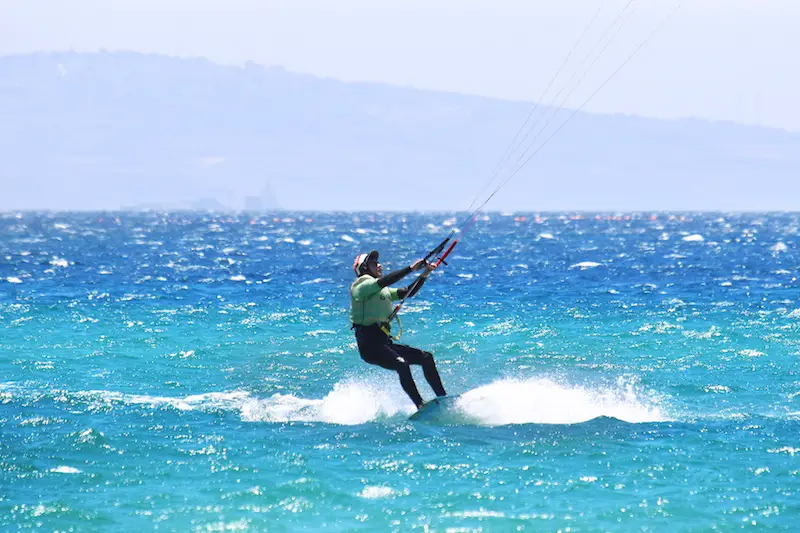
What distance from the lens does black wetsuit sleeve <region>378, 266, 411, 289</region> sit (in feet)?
41.2

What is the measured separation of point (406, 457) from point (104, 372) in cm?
845

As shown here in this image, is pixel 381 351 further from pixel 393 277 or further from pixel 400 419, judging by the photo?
pixel 393 277

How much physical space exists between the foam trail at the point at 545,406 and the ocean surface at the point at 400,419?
0.14ft

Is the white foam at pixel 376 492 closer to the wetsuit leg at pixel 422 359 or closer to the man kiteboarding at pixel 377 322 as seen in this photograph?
the man kiteboarding at pixel 377 322

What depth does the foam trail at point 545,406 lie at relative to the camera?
13.9 meters

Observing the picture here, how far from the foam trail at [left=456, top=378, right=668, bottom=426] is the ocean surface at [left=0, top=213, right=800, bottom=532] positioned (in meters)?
0.04

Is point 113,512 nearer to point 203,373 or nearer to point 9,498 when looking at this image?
point 9,498

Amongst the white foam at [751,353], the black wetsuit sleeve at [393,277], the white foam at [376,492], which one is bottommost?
the white foam at [751,353]

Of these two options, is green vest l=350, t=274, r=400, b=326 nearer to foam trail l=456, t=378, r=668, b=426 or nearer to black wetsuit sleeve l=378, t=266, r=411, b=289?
black wetsuit sleeve l=378, t=266, r=411, b=289

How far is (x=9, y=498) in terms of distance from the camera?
1048 centimetres

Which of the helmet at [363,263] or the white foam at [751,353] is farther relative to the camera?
the white foam at [751,353]

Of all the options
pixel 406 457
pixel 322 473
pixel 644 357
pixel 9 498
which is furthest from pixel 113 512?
pixel 644 357

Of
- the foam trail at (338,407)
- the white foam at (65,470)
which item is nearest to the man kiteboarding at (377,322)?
the foam trail at (338,407)

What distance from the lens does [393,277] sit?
1281 centimetres
